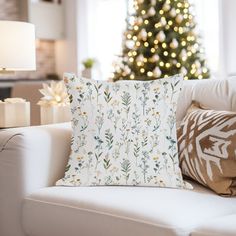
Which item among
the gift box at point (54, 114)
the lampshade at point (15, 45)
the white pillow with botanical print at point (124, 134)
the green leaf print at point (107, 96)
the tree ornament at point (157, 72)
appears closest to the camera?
the white pillow with botanical print at point (124, 134)

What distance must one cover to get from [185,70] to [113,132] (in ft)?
7.97

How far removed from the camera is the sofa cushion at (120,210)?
5.48 feet

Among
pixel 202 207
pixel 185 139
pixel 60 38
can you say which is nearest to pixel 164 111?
pixel 185 139

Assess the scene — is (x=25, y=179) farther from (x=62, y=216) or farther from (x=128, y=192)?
(x=128, y=192)

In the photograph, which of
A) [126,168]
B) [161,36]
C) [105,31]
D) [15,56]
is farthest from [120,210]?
[105,31]

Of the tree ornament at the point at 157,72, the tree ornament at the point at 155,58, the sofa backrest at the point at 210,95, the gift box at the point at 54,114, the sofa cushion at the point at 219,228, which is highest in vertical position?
the tree ornament at the point at 155,58

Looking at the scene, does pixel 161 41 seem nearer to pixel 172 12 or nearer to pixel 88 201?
pixel 172 12

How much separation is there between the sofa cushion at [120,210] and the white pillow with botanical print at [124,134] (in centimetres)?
7

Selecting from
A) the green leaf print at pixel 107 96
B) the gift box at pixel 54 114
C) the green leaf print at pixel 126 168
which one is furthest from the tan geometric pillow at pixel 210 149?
the gift box at pixel 54 114

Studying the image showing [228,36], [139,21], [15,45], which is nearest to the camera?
[15,45]

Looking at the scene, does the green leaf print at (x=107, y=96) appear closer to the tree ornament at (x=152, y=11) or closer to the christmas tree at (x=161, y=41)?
the christmas tree at (x=161, y=41)

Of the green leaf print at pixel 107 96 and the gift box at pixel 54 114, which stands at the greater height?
the green leaf print at pixel 107 96

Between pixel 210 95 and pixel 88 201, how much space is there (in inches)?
32.9

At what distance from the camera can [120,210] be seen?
5.83 feet
